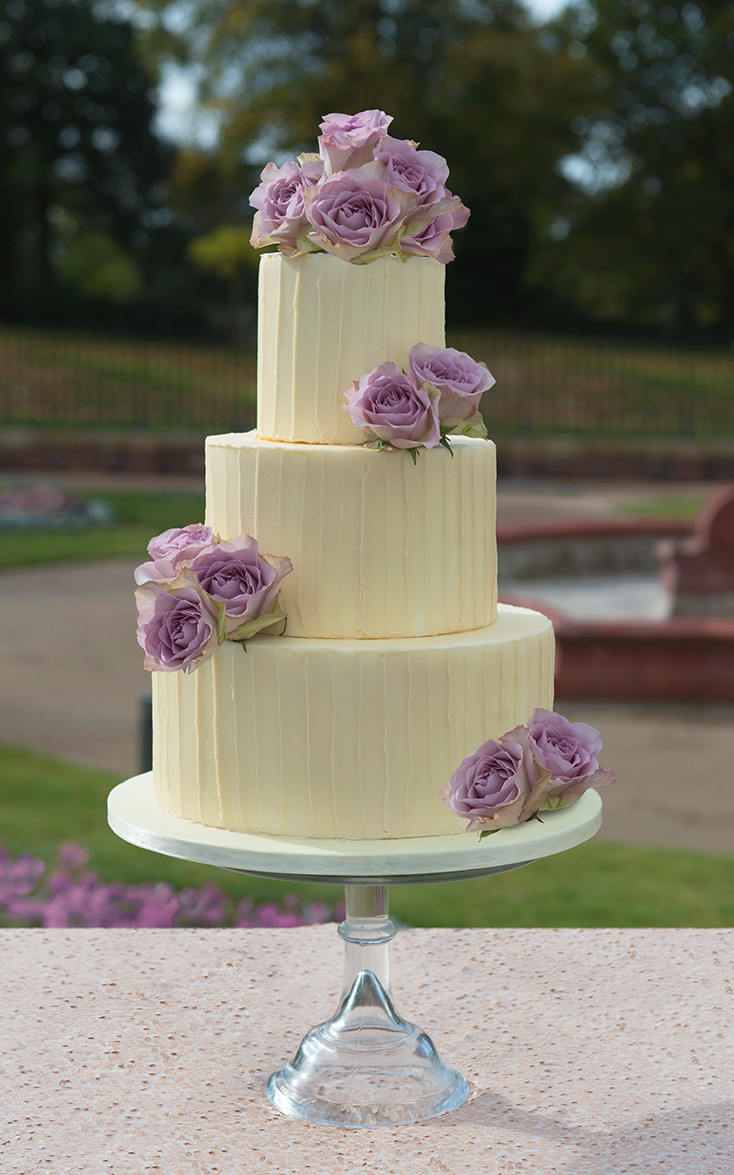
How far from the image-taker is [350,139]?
10.1 feet

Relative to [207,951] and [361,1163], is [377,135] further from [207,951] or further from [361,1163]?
[207,951]

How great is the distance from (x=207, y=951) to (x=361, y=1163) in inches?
52.7

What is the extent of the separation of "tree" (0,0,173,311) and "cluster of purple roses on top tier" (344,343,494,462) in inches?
1278

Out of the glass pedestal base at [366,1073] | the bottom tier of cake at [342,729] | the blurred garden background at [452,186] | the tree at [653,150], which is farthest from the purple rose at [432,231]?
the tree at [653,150]

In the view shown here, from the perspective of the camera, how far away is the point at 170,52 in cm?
3697

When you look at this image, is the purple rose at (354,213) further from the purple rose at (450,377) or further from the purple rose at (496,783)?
the purple rose at (496,783)

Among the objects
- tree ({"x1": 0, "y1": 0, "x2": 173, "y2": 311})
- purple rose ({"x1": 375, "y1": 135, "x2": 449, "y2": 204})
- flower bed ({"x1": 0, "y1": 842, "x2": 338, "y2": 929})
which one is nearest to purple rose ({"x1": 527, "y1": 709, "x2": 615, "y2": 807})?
purple rose ({"x1": 375, "y1": 135, "x2": 449, "y2": 204})

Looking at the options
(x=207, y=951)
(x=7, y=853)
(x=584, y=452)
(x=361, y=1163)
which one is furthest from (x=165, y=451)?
(x=361, y=1163)

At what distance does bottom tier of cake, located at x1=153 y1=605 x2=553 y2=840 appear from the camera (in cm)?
302

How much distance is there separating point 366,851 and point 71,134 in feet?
132

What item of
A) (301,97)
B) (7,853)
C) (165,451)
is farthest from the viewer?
(301,97)

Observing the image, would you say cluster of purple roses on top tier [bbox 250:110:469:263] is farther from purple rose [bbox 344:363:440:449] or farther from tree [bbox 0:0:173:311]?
tree [bbox 0:0:173:311]

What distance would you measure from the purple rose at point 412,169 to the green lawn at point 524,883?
128 inches

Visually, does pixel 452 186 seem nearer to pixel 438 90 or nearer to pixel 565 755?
pixel 438 90
